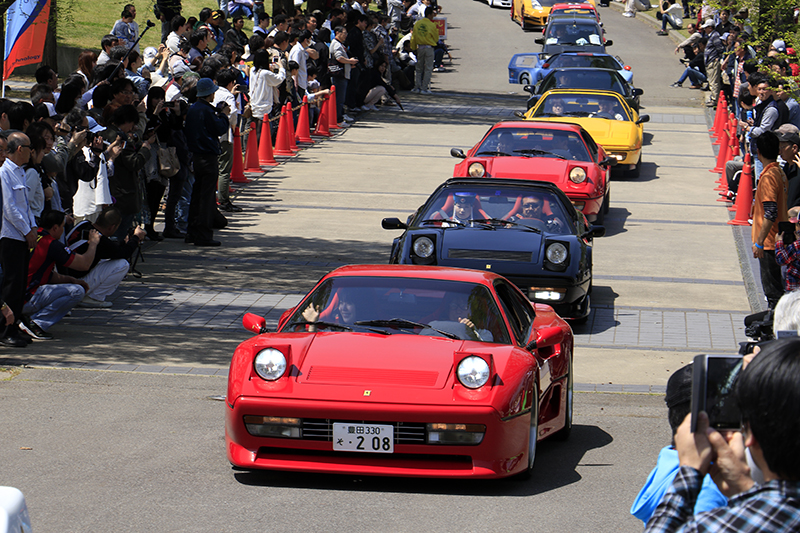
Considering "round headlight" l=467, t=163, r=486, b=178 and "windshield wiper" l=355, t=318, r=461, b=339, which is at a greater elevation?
"windshield wiper" l=355, t=318, r=461, b=339

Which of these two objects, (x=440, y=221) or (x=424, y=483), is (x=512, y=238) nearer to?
(x=440, y=221)

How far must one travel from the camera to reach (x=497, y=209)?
1154 cm

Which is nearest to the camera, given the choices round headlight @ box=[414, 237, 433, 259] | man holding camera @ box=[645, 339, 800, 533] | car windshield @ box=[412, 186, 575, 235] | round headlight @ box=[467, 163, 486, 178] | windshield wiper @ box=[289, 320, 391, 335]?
man holding camera @ box=[645, 339, 800, 533]

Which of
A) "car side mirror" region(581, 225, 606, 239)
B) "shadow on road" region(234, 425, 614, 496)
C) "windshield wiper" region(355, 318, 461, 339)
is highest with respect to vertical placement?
"windshield wiper" region(355, 318, 461, 339)

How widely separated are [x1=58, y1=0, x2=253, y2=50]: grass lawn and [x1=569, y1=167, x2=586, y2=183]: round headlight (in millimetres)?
17724

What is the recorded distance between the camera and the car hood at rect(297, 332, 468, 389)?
6.07 meters

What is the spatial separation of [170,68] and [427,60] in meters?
14.9

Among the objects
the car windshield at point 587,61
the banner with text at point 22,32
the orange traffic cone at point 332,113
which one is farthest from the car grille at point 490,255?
the car windshield at point 587,61

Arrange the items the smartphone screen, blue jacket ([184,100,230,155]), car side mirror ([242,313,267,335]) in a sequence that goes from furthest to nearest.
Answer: blue jacket ([184,100,230,155]) < car side mirror ([242,313,267,335]) < the smartphone screen

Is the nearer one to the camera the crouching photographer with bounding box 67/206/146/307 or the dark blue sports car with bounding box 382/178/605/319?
the dark blue sports car with bounding box 382/178/605/319

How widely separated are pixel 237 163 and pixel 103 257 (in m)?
7.71

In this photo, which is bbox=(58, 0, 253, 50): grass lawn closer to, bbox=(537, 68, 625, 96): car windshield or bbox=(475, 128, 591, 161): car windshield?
bbox=(537, 68, 625, 96): car windshield

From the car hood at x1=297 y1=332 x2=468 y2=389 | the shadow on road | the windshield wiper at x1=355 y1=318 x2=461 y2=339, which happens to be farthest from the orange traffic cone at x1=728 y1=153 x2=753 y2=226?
the car hood at x1=297 y1=332 x2=468 y2=389

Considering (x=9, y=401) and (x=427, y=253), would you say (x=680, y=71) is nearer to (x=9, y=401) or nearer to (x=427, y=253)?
(x=427, y=253)
